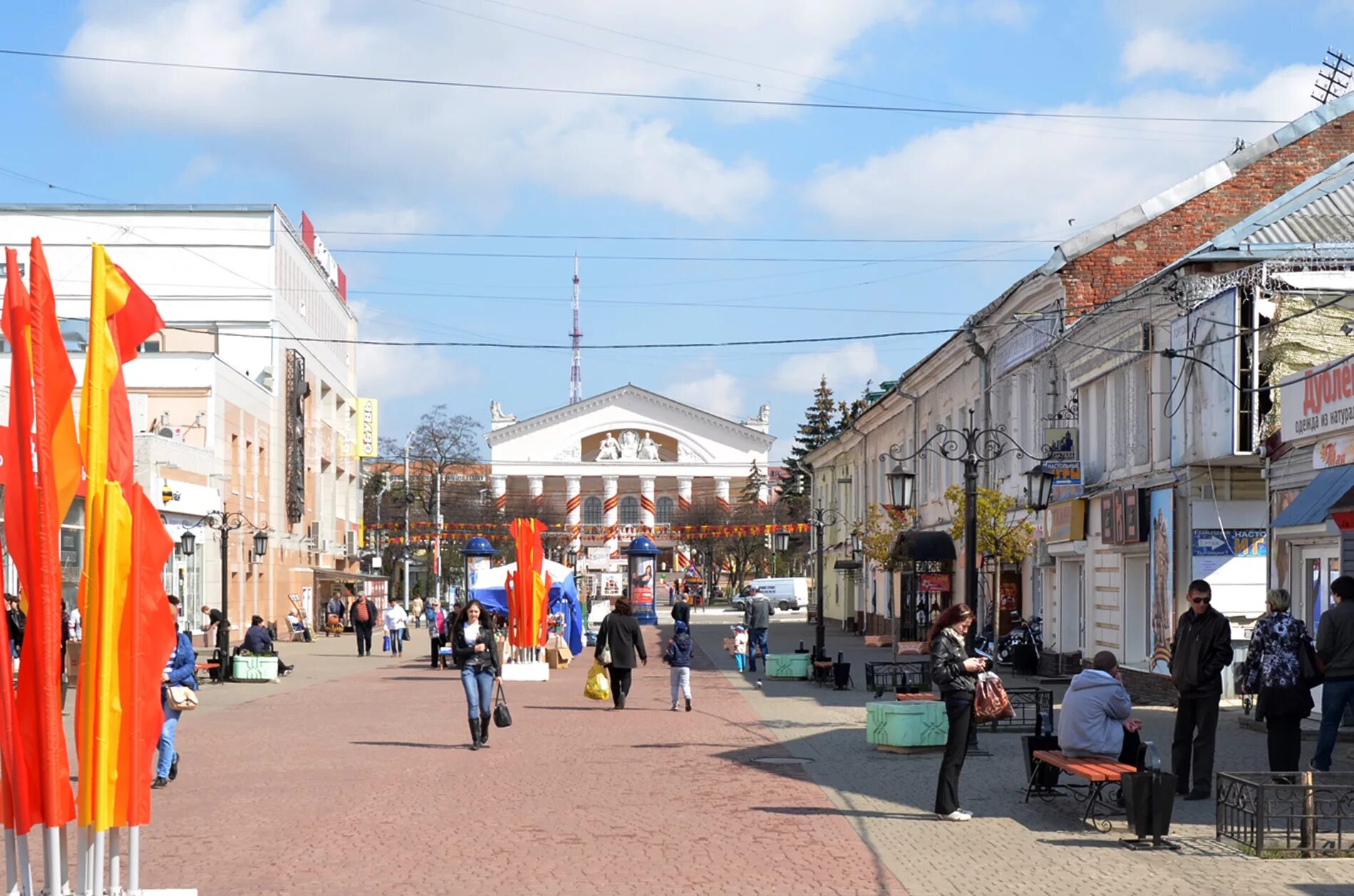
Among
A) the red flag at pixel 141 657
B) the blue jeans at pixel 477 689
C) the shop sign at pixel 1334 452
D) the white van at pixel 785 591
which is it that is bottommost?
the white van at pixel 785 591

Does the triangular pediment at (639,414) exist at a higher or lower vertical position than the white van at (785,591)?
higher

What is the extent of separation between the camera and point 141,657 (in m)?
7.65

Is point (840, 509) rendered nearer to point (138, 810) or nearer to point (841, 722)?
point (841, 722)

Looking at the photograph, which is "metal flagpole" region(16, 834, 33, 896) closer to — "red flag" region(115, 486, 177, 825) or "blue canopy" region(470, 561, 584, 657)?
"red flag" region(115, 486, 177, 825)

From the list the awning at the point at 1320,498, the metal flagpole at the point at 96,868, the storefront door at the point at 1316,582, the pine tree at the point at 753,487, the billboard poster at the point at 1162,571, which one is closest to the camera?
the metal flagpole at the point at 96,868

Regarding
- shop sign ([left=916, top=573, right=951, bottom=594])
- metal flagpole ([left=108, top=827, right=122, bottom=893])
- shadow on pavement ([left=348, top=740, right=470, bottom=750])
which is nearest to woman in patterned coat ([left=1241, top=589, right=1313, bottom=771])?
shadow on pavement ([left=348, top=740, right=470, bottom=750])

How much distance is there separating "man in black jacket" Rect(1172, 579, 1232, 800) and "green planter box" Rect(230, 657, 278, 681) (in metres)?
20.0

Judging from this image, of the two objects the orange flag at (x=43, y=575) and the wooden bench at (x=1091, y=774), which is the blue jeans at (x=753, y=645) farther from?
the orange flag at (x=43, y=575)

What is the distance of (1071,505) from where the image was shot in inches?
1068

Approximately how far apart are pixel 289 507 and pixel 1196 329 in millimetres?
40298

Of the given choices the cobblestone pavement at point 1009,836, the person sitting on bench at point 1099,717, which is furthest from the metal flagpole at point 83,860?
the person sitting on bench at point 1099,717

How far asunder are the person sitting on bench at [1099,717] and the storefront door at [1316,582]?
22.4 ft

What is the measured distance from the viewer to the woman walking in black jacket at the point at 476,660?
56.3 ft

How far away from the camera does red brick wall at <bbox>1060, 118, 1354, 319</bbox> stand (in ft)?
84.9
